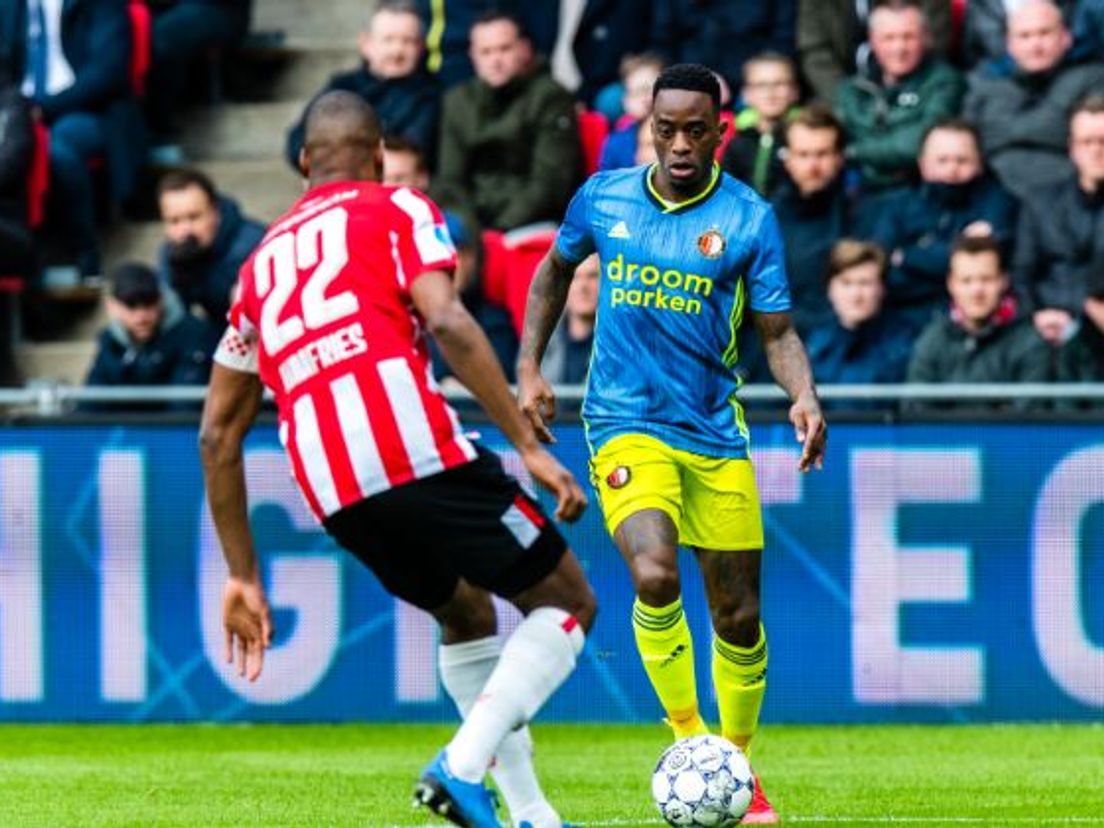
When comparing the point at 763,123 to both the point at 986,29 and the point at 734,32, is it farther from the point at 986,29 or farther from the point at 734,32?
the point at 986,29

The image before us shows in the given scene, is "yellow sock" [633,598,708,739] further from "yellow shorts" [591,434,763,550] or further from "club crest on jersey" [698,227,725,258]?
"club crest on jersey" [698,227,725,258]

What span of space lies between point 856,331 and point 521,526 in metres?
5.84

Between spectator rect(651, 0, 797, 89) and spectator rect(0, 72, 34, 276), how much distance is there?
3555 mm

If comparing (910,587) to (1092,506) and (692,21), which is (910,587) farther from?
(692,21)

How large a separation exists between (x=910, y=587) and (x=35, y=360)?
5959 mm

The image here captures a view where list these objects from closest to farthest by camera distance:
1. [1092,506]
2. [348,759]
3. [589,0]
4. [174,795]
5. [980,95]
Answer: [174,795] < [348,759] < [1092,506] < [980,95] < [589,0]

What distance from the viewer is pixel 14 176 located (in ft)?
50.7

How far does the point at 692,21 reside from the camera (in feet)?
50.9

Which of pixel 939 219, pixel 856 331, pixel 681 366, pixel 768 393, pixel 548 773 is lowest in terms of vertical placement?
pixel 548 773

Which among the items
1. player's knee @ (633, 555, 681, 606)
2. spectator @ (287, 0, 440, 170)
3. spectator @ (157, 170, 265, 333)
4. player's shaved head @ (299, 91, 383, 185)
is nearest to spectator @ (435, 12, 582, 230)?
spectator @ (287, 0, 440, 170)

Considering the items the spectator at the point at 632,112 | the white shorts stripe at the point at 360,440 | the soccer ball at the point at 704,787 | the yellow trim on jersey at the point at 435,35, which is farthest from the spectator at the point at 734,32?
the white shorts stripe at the point at 360,440

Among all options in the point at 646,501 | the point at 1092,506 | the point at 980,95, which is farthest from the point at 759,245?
the point at 980,95

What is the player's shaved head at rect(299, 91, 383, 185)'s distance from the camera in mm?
7941

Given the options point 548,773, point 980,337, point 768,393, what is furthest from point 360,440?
point 980,337
